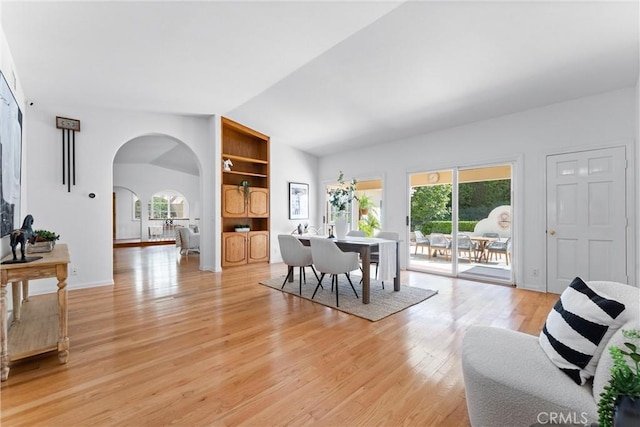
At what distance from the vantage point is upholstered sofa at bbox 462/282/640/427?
114cm

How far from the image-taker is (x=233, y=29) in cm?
278

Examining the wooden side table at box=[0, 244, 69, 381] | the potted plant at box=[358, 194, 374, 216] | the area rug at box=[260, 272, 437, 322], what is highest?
the potted plant at box=[358, 194, 374, 216]

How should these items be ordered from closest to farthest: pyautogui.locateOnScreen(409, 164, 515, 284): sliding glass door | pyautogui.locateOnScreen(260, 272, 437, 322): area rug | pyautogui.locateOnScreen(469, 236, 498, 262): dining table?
pyautogui.locateOnScreen(260, 272, 437, 322): area rug
pyautogui.locateOnScreen(409, 164, 515, 284): sliding glass door
pyautogui.locateOnScreen(469, 236, 498, 262): dining table

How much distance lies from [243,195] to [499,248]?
16.2ft

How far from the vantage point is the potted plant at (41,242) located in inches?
92.8

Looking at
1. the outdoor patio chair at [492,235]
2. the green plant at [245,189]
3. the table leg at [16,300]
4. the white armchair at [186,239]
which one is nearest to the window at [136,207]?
the white armchair at [186,239]

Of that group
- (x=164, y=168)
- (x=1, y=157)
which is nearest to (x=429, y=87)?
(x=1, y=157)

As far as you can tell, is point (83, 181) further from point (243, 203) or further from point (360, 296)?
point (360, 296)

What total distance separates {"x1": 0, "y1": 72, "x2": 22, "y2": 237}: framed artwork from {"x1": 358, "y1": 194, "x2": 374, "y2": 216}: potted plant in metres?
5.37

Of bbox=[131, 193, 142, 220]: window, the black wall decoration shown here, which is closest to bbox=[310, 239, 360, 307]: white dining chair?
the black wall decoration

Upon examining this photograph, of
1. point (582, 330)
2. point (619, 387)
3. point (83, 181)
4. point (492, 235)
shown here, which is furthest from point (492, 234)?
point (83, 181)

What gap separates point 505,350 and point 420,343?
1.05 meters

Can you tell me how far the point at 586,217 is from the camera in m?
3.78

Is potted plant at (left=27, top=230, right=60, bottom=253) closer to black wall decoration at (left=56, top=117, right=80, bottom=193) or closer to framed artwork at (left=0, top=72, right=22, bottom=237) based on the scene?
framed artwork at (left=0, top=72, right=22, bottom=237)
